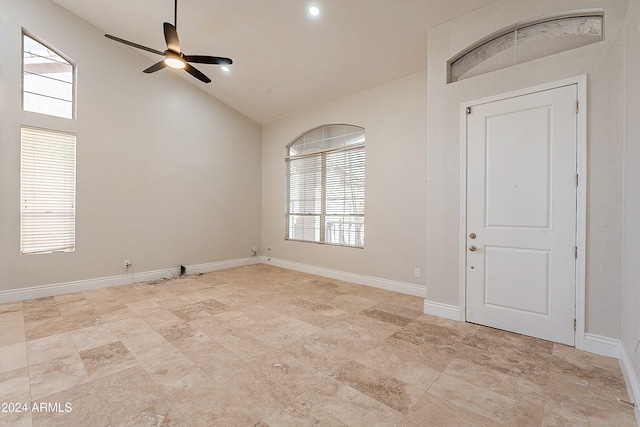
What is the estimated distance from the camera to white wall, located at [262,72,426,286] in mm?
4250

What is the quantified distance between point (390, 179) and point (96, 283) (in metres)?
5.09

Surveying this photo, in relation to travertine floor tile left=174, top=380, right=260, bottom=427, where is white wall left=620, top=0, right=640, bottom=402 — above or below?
above

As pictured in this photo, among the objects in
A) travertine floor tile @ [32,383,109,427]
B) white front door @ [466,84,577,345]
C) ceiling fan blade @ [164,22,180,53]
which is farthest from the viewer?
ceiling fan blade @ [164,22,180,53]

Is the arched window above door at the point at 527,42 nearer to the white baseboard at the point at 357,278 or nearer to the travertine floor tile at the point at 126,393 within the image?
the white baseboard at the point at 357,278

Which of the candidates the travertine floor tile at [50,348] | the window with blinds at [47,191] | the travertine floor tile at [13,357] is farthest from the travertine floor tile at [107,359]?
the window with blinds at [47,191]

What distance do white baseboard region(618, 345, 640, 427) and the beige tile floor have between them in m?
0.04

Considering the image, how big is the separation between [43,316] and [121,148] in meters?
2.76

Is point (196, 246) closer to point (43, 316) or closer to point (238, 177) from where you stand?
point (238, 177)

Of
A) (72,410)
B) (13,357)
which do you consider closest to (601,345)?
(72,410)

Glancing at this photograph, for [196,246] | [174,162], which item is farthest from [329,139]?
[196,246]

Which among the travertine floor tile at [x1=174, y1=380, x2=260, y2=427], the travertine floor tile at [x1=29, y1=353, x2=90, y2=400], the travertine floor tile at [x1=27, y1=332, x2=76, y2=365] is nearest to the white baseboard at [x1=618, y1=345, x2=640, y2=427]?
the travertine floor tile at [x1=174, y1=380, x2=260, y2=427]

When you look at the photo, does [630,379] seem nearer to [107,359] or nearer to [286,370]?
[286,370]

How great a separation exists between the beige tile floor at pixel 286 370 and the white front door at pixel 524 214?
0.93 ft

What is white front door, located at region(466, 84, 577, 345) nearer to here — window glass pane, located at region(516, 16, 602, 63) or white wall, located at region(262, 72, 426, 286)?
window glass pane, located at region(516, 16, 602, 63)
